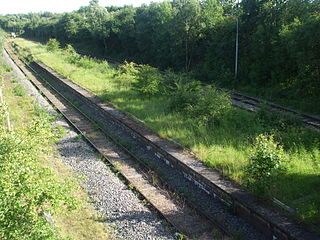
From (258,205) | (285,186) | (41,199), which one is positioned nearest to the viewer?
(41,199)

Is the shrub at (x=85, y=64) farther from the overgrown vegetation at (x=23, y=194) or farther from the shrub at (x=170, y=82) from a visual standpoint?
the overgrown vegetation at (x=23, y=194)

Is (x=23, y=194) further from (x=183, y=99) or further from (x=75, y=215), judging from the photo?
(x=183, y=99)

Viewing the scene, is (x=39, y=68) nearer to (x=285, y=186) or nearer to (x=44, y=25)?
(x=285, y=186)

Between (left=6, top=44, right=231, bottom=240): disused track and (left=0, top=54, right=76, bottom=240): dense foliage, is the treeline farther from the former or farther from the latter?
(left=0, top=54, right=76, bottom=240): dense foliage

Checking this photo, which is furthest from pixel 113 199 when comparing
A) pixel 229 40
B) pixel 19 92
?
pixel 229 40

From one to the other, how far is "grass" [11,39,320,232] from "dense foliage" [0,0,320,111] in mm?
6322

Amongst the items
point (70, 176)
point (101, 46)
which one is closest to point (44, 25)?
point (101, 46)

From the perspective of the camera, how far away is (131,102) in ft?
73.6

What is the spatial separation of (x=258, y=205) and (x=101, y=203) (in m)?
4.92

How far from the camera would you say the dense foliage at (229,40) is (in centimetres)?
2134

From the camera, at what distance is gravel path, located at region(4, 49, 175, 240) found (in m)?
8.98

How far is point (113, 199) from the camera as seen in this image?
1064 cm

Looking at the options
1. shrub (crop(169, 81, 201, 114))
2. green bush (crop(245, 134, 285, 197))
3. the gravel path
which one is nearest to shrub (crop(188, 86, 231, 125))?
shrub (crop(169, 81, 201, 114))

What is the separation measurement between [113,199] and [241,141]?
623cm
